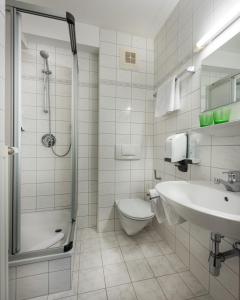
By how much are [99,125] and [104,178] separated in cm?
69

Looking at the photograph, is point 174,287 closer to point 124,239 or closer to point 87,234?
point 124,239

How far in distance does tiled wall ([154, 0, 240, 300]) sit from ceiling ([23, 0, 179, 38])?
5.2 inches

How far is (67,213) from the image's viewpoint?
6.48 feet

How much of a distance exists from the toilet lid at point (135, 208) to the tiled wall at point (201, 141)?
0.33 metres

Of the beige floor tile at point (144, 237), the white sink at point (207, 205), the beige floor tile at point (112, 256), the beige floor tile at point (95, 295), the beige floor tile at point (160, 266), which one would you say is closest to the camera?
the white sink at point (207, 205)

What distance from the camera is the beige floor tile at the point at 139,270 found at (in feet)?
4.44

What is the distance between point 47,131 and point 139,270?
180 centimetres

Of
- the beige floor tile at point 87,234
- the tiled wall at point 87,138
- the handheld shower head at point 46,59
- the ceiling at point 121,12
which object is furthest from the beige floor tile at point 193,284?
the ceiling at point 121,12

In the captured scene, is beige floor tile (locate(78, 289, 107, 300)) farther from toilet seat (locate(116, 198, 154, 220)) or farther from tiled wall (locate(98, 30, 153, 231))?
tiled wall (locate(98, 30, 153, 231))

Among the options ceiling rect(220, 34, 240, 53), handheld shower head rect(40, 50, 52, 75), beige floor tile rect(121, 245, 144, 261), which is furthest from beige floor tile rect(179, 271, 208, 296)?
handheld shower head rect(40, 50, 52, 75)

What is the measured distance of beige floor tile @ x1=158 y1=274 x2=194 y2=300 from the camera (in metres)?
1.19

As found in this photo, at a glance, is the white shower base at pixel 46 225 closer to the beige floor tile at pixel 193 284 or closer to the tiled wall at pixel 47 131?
the tiled wall at pixel 47 131

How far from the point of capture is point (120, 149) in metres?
2.07

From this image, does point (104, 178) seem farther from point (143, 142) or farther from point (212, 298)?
point (212, 298)
